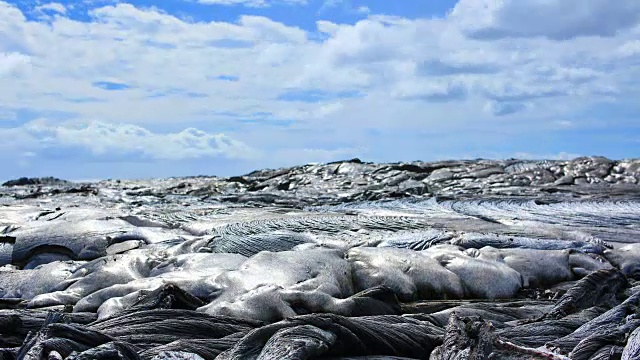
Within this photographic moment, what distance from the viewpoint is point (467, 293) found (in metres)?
8.27

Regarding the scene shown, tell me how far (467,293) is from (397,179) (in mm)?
13602

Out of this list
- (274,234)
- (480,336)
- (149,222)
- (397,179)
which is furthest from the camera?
(397,179)

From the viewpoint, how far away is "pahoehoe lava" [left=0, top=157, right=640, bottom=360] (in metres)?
4.68

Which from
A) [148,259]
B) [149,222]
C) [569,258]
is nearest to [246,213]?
[149,222]

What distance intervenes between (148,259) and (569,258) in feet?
15.9

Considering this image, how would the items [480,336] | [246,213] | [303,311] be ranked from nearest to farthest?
[480,336]
[303,311]
[246,213]

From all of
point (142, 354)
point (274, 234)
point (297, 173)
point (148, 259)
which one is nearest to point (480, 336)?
point (142, 354)

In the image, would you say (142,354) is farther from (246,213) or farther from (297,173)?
(297,173)

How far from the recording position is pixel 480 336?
4297mm

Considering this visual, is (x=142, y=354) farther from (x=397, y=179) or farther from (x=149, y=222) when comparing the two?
(x=397, y=179)

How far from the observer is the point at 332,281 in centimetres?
775

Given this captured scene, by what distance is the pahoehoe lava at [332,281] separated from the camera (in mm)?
4676

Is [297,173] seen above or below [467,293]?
above

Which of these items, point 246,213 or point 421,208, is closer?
point 246,213
